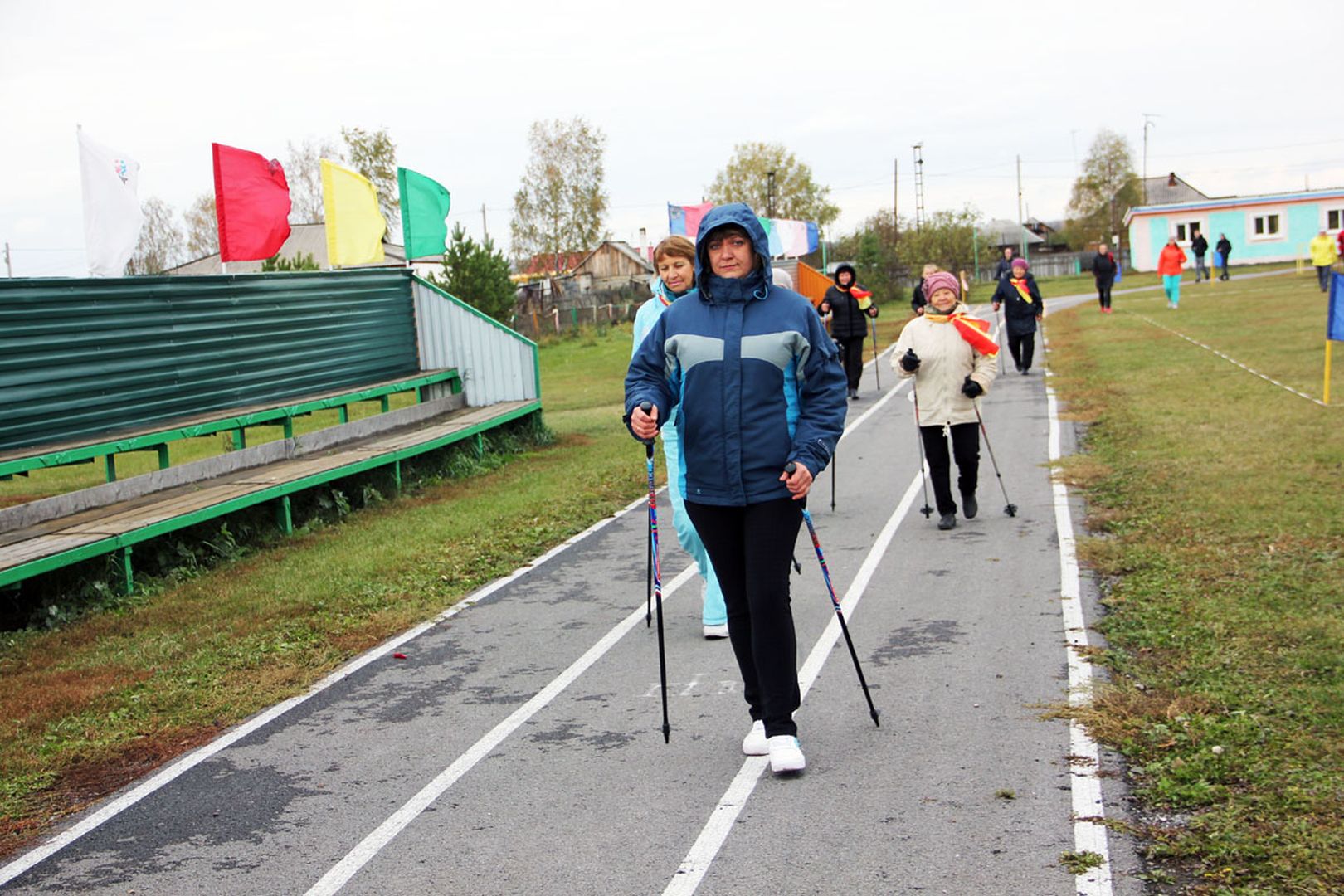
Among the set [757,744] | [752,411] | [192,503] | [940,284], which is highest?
[940,284]

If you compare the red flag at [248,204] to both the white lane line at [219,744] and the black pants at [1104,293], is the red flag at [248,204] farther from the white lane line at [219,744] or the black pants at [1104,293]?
the black pants at [1104,293]

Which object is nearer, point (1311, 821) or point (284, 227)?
point (1311, 821)

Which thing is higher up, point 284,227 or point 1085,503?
point 284,227

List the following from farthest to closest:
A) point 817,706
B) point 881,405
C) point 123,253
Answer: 1. point 881,405
2. point 123,253
3. point 817,706

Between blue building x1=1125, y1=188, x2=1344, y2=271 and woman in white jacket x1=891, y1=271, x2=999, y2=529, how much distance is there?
5783 cm

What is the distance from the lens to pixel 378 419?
15.5 metres

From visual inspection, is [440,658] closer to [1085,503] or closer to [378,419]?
[1085,503]

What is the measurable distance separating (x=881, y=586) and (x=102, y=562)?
558cm

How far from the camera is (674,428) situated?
282 inches

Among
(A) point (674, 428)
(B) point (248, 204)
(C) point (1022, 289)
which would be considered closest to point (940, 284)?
(A) point (674, 428)

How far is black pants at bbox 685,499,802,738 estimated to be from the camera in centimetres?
522

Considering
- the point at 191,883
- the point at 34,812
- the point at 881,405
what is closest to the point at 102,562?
the point at 34,812

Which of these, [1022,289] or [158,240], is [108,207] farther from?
[158,240]

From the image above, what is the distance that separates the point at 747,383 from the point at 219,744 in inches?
123
